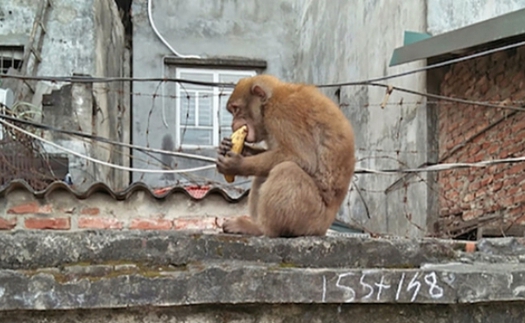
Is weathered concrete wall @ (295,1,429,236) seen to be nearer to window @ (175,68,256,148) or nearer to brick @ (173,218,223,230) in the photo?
brick @ (173,218,223,230)

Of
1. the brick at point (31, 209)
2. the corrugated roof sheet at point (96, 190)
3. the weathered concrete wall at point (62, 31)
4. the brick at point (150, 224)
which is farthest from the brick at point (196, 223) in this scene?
the weathered concrete wall at point (62, 31)

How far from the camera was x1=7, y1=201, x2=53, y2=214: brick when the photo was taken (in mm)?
5711

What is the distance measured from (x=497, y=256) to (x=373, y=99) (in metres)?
6.07

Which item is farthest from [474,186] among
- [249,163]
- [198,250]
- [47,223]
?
[198,250]

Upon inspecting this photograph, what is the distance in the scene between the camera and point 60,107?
8.24 meters

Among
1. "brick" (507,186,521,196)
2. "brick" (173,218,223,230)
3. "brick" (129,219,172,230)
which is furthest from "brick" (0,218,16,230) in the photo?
"brick" (507,186,521,196)

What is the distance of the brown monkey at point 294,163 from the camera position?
2973mm

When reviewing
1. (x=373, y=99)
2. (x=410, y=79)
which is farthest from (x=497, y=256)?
(x=373, y=99)

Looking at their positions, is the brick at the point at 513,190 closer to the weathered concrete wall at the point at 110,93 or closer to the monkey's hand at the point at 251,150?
the monkey's hand at the point at 251,150

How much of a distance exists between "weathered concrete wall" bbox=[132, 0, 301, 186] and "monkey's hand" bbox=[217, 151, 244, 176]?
8.89 meters

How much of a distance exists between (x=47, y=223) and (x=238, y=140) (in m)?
3.20

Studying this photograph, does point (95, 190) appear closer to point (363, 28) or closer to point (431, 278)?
point (431, 278)

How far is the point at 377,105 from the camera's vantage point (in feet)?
26.2

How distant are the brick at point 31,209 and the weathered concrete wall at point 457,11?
15.3 ft
